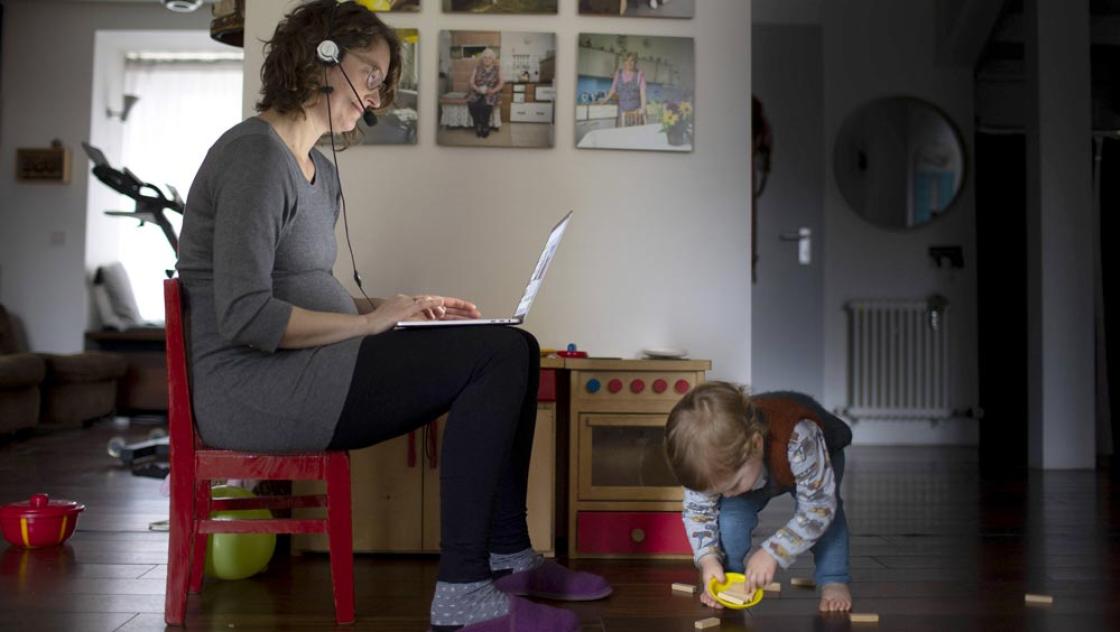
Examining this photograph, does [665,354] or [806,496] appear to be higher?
[665,354]

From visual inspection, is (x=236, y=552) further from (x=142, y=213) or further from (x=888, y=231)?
(x=888, y=231)

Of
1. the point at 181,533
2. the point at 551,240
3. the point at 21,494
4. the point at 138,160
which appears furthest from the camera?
the point at 138,160

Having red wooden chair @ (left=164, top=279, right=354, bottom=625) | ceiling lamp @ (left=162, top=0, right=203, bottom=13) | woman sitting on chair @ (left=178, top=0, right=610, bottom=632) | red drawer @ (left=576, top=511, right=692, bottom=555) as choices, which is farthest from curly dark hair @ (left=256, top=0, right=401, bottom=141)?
ceiling lamp @ (left=162, top=0, right=203, bottom=13)

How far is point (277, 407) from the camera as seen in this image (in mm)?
1646

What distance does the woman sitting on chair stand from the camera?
5.28 ft

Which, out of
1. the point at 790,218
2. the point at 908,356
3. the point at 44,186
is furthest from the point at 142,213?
the point at 908,356

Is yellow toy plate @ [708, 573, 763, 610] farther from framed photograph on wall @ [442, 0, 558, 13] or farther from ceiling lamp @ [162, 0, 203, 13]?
ceiling lamp @ [162, 0, 203, 13]

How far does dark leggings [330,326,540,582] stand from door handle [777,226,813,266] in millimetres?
4535

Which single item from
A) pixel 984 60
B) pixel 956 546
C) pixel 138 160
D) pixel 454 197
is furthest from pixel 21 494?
pixel 984 60

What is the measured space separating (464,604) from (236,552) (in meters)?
0.77

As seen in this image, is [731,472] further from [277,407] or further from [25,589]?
[25,589]

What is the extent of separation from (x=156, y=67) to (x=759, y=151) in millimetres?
4774

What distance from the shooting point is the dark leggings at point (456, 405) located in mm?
1616

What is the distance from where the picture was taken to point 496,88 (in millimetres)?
2818
